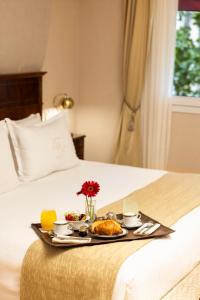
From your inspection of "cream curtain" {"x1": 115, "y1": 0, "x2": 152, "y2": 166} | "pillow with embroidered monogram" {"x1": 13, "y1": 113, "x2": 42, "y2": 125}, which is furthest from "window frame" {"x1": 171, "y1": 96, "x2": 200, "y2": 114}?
"pillow with embroidered monogram" {"x1": 13, "y1": 113, "x2": 42, "y2": 125}

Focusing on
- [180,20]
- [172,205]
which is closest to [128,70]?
[180,20]

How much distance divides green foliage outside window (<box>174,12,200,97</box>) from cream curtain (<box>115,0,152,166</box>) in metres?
0.36

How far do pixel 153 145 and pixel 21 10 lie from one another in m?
1.73

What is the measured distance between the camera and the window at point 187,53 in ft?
16.2

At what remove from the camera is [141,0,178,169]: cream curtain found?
473 cm

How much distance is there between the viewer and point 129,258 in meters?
2.36

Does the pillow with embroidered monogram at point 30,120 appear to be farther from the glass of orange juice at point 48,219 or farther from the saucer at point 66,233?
the saucer at point 66,233

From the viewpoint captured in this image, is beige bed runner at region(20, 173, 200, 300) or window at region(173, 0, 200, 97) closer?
beige bed runner at region(20, 173, 200, 300)

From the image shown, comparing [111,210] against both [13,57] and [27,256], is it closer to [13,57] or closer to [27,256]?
[27,256]

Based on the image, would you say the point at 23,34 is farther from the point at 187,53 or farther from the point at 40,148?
the point at 187,53

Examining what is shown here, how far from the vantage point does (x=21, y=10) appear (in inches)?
155

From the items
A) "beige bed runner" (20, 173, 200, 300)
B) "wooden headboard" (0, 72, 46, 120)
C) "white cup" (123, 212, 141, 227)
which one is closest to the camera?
"beige bed runner" (20, 173, 200, 300)

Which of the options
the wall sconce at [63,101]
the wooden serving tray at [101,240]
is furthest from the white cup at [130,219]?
the wall sconce at [63,101]

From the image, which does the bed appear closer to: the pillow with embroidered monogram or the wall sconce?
the pillow with embroidered monogram
